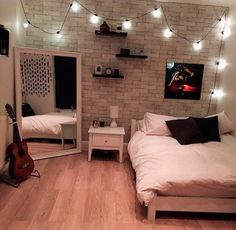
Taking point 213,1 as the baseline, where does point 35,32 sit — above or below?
below

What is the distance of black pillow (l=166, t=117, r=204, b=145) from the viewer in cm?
319

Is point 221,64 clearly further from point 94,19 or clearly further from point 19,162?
point 19,162

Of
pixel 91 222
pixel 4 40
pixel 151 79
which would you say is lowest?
pixel 91 222

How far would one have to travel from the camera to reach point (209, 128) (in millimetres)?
3410

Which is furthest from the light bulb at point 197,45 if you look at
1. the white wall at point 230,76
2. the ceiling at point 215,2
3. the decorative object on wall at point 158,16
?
the ceiling at point 215,2

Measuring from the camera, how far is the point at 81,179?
311 cm

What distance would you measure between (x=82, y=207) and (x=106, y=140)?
51.6 inches

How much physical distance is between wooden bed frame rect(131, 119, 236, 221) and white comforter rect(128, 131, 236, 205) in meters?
0.05

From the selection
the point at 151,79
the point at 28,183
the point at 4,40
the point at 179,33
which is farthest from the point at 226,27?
the point at 28,183

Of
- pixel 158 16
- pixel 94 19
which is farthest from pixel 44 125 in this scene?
pixel 158 16

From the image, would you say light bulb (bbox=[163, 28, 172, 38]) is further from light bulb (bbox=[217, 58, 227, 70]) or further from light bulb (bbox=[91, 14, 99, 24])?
light bulb (bbox=[91, 14, 99, 24])

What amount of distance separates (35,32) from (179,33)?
2.29 m

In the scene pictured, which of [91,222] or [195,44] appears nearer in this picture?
[91,222]

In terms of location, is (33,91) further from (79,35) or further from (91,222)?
(91,222)
